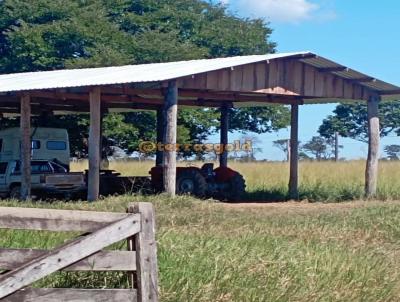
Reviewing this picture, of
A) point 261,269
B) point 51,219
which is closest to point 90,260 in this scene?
point 51,219

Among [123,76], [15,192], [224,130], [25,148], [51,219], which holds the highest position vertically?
[123,76]

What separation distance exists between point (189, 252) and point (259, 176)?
22.6 meters

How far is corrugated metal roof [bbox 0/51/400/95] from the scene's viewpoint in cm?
2084

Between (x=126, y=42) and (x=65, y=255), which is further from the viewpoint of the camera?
(x=126, y=42)

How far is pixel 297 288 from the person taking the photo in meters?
8.98

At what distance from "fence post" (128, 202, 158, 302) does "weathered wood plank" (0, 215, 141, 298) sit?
0.12 meters

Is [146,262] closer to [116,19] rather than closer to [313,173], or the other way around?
Answer: [313,173]

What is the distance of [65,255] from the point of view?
6980 millimetres

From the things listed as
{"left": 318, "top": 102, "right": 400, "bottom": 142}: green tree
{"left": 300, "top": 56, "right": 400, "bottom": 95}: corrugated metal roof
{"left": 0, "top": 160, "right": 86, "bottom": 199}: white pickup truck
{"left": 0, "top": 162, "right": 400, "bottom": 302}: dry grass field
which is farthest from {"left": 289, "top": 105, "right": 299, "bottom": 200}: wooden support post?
{"left": 318, "top": 102, "right": 400, "bottom": 142}: green tree

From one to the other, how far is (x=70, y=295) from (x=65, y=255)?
387mm

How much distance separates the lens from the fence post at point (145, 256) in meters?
7.51

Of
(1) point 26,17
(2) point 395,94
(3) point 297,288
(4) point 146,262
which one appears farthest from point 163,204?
(1) point 26,17

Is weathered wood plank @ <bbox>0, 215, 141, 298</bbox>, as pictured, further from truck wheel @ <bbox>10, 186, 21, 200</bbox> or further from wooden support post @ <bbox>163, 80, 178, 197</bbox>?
truck wheel @ <bbox>10, 186, 21, 200</bbox>

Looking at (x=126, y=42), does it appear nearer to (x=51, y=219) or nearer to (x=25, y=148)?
(x=25, y=148)
